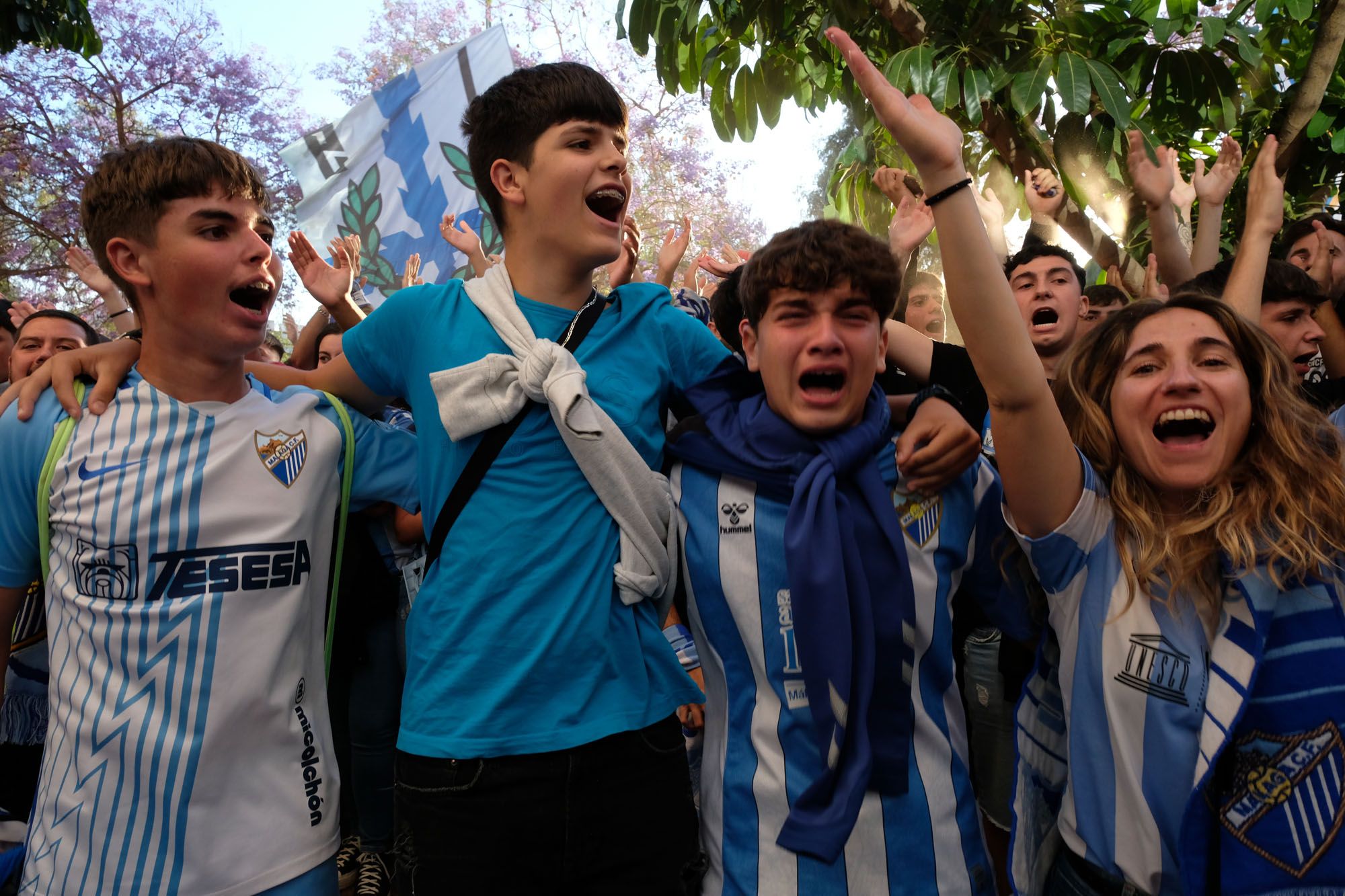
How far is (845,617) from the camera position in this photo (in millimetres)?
1442

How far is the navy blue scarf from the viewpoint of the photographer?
1.42 metres

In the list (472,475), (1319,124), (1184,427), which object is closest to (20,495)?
(472,475)

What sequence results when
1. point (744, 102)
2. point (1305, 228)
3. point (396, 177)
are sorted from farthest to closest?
point (396, 177) < point (744, 102) < point (1305, 228)

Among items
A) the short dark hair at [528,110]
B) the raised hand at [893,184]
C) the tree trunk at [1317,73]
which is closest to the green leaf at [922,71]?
the raised hand at [893,184]

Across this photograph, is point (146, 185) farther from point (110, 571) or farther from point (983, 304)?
point (983, 304)

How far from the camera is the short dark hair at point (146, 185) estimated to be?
1.76 metres

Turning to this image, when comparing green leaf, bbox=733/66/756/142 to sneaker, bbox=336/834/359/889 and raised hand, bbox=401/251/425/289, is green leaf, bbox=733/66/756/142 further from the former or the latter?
sneaker, bbox=336/834/359/889

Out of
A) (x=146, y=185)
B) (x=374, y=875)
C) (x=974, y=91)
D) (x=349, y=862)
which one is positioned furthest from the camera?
(x=974, y=91)

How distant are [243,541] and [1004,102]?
425 cm

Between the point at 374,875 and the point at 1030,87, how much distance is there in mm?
4209

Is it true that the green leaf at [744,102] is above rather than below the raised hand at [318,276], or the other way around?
above

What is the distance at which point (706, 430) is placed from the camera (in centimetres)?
171

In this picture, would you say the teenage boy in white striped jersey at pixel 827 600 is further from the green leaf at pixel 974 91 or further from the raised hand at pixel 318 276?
the green leaf at pixel 974 91

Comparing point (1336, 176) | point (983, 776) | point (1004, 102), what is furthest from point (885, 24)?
point (983, 776)
